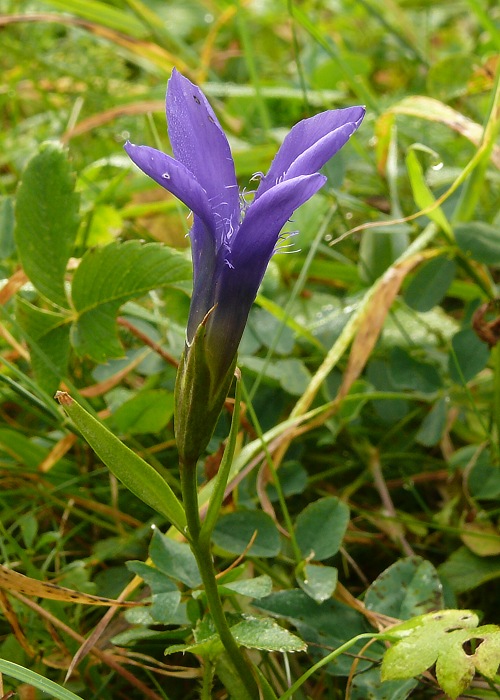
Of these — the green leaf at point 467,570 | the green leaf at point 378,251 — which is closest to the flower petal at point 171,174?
the green leaf at point 467,570

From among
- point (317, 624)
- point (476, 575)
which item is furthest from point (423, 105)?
point (317, 624)

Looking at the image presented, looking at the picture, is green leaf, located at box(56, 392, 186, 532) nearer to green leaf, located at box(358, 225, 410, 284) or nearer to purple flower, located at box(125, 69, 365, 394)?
purple flower, located at box(125, 69, 365, 394)

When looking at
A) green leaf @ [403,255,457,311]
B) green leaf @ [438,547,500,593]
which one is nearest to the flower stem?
green leaf @ [438,547,500,593]

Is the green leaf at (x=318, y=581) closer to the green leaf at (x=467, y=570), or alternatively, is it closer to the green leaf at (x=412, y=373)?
the green leaf at (x=467, y=570)

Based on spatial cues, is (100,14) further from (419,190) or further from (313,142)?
(313,142)

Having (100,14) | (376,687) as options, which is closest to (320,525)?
(376,687)

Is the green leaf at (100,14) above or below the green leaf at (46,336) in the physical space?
above
